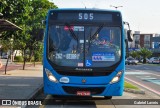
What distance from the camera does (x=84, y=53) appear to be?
13.4 m

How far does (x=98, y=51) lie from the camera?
→ 13.4 meters

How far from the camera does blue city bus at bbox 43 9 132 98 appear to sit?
43.1 ft

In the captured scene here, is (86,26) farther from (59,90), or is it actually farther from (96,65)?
(59,90)

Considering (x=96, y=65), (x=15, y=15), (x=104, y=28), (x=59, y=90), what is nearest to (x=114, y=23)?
(x=104, y=28)

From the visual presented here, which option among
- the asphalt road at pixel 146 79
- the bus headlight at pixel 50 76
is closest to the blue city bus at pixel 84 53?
the bus headlight at pixel 50 76

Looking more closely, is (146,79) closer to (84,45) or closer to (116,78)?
(116,78)

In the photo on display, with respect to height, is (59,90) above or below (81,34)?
below

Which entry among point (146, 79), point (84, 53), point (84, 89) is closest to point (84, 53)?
point (84, 53)

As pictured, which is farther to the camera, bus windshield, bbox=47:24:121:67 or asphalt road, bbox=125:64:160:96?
asphalt road, bbox=125:64:160:96

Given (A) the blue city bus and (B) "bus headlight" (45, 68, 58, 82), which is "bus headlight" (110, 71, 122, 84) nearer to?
(A) the blue city bus

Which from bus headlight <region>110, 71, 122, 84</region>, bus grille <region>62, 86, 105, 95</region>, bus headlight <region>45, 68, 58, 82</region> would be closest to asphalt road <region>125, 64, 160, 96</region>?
bus headlight <region>110, 71, 122, 84</region>

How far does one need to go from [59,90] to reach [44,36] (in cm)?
192

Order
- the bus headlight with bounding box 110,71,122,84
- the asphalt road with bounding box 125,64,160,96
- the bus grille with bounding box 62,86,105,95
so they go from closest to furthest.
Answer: the bus grille with bounding box 62,86,105,95 → the bus headlight with bounding box 110,71,122,84 → the asphalt road with bounding box 125,64,160,96

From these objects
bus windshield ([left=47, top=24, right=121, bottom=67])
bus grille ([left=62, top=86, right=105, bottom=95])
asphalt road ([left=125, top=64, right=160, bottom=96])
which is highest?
bus windshield ([left=47, top=24, right=121, bottom=67])
